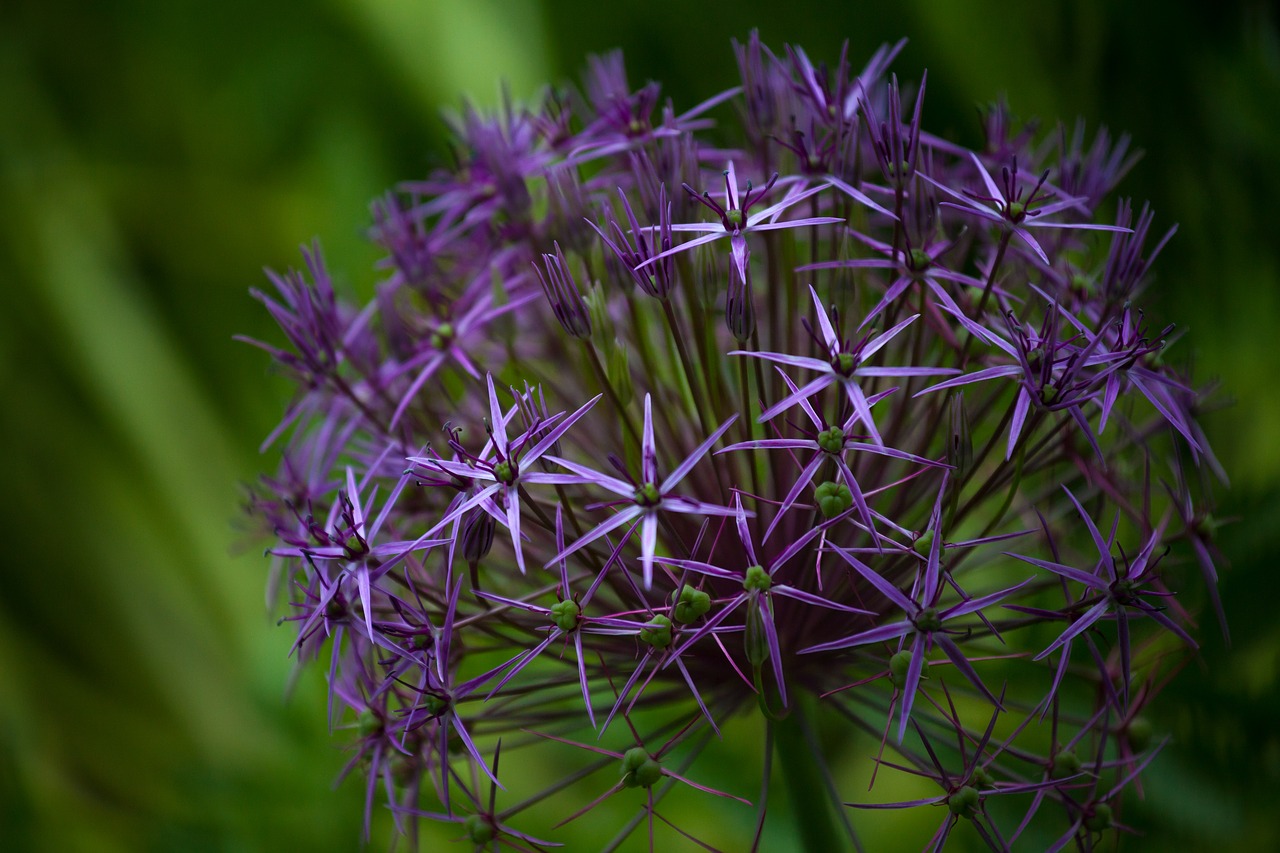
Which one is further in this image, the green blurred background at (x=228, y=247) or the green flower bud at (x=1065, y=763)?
the green blurred background at (x=228, y=247)

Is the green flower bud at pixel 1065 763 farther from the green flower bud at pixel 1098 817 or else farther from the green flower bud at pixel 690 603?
the green flower bud at pixel 690 603

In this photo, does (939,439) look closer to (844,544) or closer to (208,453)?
(844,544)

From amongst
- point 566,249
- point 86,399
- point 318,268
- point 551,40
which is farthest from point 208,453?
point 566,249

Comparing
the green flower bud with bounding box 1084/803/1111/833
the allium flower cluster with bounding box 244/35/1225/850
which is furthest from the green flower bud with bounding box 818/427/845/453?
the green flower bud with bounding box 1084/803/1111/833

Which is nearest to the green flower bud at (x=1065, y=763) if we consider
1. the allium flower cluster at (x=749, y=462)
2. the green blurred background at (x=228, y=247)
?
the allium flower cluster at (x=749, y=462)

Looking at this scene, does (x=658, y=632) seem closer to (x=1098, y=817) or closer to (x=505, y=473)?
(x=505, y=473)

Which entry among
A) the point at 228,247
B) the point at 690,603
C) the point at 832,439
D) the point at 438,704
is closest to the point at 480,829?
the point at 438,704

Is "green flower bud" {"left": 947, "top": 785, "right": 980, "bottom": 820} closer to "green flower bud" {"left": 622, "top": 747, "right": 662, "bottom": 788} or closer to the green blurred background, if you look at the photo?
→ "green flower bud" {"left": 622, "top": 747, "right": 662, "bottom": 788}
